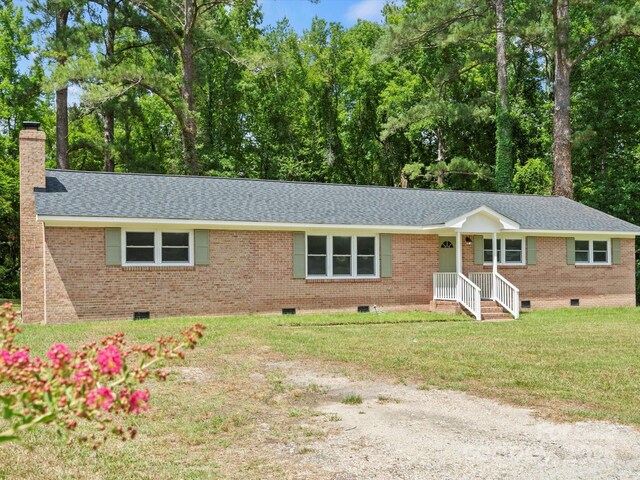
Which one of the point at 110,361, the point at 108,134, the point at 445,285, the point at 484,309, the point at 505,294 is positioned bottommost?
the point at 484,309

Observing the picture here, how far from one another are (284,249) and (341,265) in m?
2.05

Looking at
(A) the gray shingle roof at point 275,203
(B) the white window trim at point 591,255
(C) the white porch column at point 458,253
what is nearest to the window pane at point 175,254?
(A) the gray shingle roof at point 275,203

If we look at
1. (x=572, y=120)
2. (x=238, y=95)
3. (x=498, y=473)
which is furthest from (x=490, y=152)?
(x=498, y=473)

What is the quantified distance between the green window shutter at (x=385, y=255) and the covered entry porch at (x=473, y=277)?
5.68 ft

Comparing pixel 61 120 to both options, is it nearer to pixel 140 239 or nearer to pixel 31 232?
pixel 31 232

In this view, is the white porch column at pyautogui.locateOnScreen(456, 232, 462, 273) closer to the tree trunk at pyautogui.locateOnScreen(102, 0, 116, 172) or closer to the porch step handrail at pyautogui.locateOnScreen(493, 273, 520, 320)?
the porch step handrail at pyautogui.locateOnScreen(493, 273, 520, 320)

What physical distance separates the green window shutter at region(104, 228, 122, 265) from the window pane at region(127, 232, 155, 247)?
0.37 m

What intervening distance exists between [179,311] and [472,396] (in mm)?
11807

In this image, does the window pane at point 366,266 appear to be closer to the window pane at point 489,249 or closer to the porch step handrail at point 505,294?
the porch step handrail at point 505,294

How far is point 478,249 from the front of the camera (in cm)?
2186

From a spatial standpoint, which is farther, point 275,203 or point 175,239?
point 275,203

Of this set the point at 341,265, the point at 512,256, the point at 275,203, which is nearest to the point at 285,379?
the point at 341,265

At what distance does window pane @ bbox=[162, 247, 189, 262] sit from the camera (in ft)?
59.9

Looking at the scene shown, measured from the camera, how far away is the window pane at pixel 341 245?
67.1 ft
